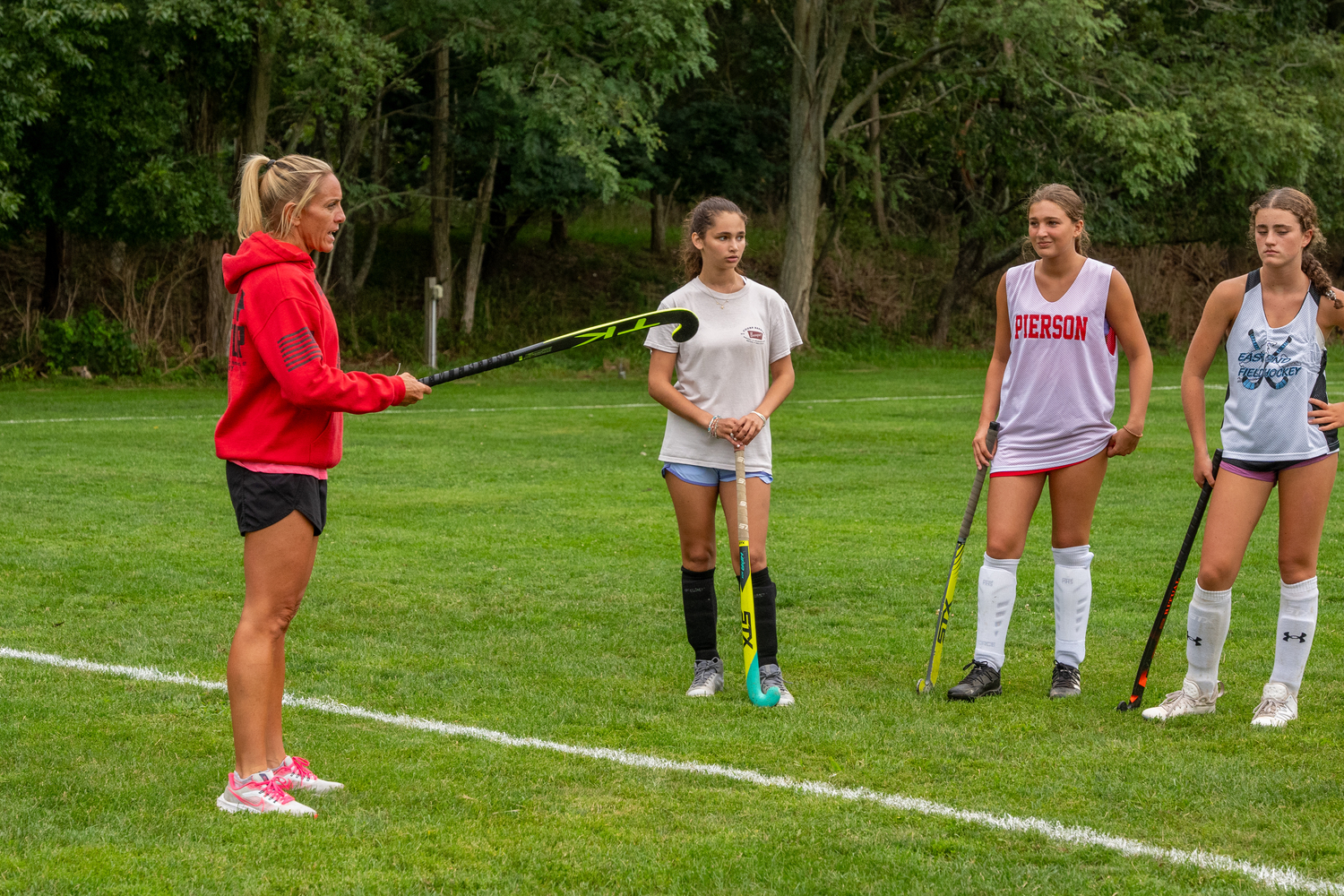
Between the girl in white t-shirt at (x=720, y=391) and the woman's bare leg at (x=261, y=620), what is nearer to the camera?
the woman's bare leg at (x=261, y=620)

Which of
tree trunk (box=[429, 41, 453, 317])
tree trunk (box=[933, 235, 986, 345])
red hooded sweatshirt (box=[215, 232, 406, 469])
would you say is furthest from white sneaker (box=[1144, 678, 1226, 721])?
tree trunk (box=[933, 235, 986, 345])

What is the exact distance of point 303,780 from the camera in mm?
A: 4863

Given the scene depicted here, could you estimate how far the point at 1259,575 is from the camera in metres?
9.05

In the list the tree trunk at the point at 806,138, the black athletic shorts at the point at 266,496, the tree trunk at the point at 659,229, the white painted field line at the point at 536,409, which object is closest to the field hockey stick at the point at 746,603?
the black athletic shorts at the point at 266,496

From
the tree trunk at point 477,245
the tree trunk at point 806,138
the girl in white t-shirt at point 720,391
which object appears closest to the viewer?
the girl in white t-shirt at point 720,391

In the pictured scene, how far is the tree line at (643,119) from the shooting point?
79.8ft

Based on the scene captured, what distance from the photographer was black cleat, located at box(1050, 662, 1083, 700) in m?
6.29

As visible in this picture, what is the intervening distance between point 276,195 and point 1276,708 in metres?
4.10

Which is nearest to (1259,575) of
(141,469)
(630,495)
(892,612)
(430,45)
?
(892,612)

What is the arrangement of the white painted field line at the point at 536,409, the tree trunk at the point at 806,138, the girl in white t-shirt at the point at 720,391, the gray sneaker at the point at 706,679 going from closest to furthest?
the girl in white t-shirt at the point at 720,391, the gray sneaker at the point at 706,679, the white painted field line at the point at 536,409, the tree trunk at the point at 806,138

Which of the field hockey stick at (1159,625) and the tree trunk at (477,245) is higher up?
the tree trunk at (477,245)

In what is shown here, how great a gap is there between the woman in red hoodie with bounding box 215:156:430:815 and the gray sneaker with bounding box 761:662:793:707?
7.11 feet

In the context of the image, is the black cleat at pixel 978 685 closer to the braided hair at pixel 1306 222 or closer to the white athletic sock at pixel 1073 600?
the white athletic sock at pixel 1073 600

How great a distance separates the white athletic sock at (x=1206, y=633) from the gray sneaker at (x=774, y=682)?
158cm
